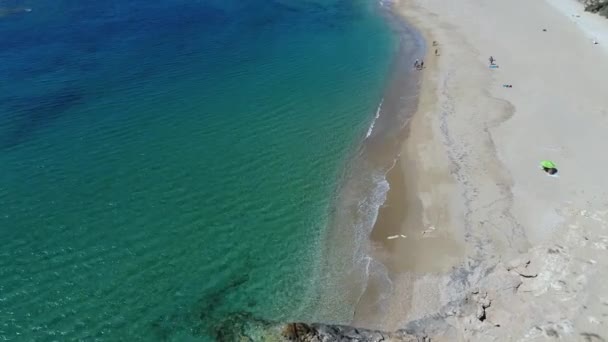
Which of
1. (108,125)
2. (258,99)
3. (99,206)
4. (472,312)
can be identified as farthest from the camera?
(258,99)

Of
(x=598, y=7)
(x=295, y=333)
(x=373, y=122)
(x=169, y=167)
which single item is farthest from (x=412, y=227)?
(x=598, y=7)

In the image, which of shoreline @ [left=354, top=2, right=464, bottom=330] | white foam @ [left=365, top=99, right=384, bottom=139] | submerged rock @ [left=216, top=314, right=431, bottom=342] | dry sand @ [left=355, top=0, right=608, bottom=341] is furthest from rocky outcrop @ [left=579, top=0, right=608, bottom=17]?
Answer: submerged rock @ [left=216, top=314, right=431, bottom=342]

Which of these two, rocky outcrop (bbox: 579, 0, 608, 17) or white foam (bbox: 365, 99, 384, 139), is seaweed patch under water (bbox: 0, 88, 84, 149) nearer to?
white foam (bbox: 365, 99, 384, 139)

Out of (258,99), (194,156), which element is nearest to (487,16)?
(258,99)

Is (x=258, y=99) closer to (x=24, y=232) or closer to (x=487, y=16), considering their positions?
(x=24, y=232)

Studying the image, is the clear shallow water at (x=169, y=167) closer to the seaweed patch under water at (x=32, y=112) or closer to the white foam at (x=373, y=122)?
the seaweed patch under water at (x=32, y=112)
